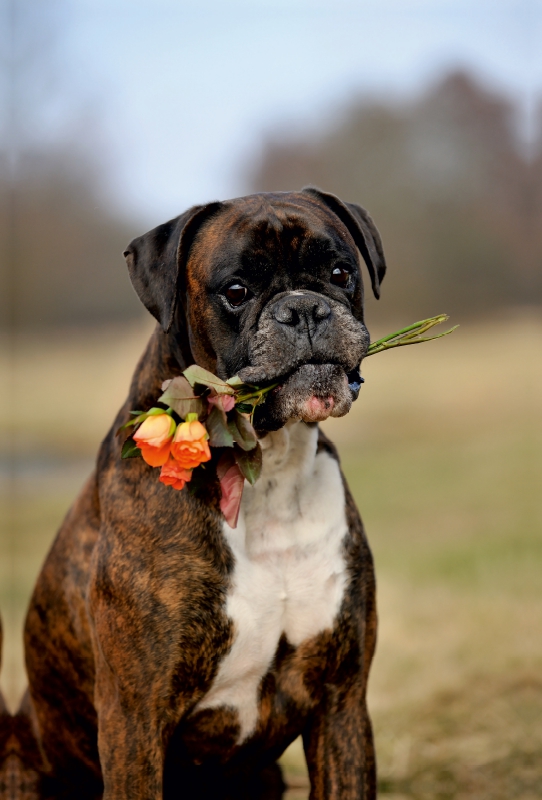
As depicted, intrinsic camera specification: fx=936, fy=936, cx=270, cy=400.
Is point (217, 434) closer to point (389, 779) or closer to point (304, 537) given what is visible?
point (304, 537)

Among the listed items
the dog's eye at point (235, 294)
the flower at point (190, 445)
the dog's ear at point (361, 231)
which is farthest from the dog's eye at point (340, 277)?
the flower at point (190, 445)

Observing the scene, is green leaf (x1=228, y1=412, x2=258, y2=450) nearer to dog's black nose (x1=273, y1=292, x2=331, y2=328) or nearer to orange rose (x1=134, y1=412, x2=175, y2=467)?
orange rose (x1=134, y1=412, x2=175, y2=467)

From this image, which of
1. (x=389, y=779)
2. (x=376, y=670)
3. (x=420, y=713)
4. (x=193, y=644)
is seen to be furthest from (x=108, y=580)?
(x=376, y=670)

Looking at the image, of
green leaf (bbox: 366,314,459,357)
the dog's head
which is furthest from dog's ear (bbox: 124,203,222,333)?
green leaf (bbox: 366,314,459,357)

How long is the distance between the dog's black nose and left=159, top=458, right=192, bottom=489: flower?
0.42m

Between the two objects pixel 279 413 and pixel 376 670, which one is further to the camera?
pixel 376 670

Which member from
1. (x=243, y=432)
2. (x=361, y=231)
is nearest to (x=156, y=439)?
(x=243, y=432)

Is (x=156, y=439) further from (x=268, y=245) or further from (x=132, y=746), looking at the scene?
(x=132, y=746)

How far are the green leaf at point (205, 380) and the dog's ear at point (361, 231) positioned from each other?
25.6 inches

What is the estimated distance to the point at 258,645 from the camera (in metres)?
2.35

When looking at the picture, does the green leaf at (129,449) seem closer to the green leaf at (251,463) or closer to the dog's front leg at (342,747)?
the green leaf at (251,463)

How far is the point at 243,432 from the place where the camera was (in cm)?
217

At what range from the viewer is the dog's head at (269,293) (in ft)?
7.30

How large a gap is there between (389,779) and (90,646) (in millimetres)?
1719
